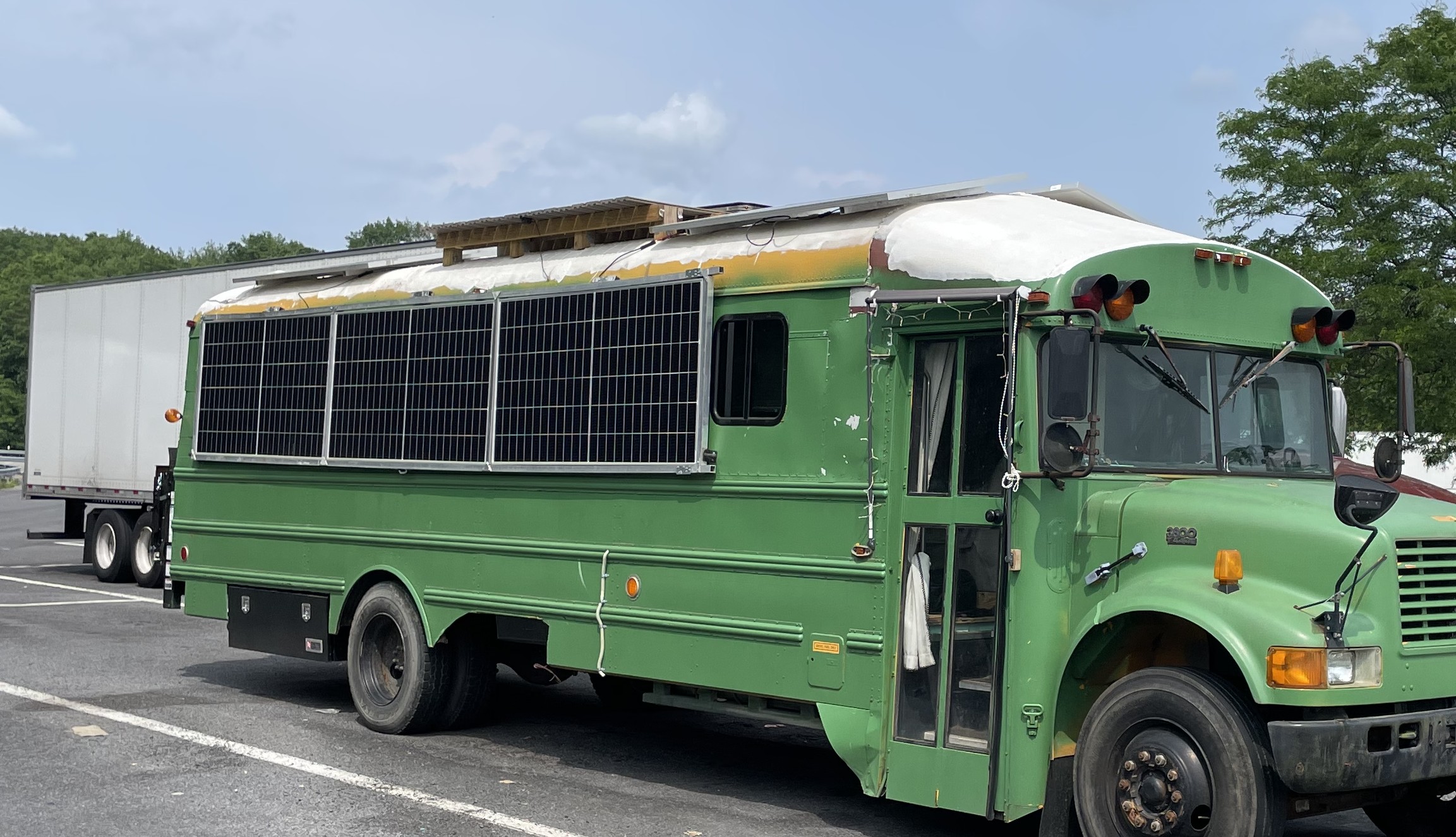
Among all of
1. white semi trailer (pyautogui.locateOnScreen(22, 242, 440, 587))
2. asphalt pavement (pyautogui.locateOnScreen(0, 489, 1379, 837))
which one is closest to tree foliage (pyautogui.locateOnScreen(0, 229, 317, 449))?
white semi trailer (pyautogui.locateOnScreen(22, 242, 440, 587))

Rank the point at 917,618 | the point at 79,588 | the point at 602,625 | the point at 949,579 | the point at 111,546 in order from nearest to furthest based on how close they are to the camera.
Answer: the point at 949,579 < the point at 917,618 < the point at 602,625 < the point at 79,588 < the point at 111,546

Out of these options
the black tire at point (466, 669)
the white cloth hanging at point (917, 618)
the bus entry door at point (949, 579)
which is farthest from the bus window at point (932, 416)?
the black tire at point (466, 669)

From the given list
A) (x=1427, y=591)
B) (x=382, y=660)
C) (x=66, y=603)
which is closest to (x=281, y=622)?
(x=382, y=660)

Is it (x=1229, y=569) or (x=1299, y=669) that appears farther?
(x=1229, y=569)

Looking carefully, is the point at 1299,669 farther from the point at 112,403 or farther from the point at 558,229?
the point at 112,403

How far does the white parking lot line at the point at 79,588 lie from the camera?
18.6 metres

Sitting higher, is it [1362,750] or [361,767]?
[1362,750]

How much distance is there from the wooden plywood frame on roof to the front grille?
14.6ft

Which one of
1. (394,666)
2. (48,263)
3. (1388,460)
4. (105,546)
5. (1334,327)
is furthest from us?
(48,263)

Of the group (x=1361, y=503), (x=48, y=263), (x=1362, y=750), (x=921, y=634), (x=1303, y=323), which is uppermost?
(x=48, y=263)

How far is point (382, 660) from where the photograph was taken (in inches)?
404

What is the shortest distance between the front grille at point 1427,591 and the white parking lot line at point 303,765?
3.83 metres

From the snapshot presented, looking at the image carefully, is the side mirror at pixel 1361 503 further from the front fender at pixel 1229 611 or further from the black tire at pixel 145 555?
the black tire at pixel 145 555

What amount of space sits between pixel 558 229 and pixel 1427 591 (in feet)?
17.8
